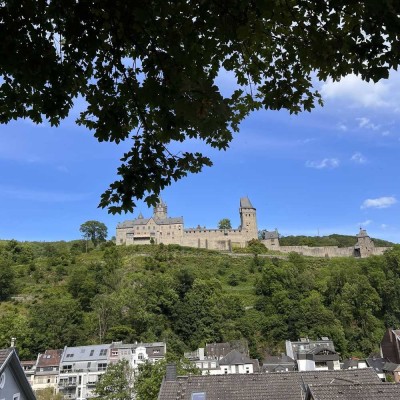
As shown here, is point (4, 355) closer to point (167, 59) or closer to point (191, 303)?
point (167, 59)

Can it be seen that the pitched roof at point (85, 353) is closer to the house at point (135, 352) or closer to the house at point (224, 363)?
the house at point (135, 352)

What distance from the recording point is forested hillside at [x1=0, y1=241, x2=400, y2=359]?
61.3 metres

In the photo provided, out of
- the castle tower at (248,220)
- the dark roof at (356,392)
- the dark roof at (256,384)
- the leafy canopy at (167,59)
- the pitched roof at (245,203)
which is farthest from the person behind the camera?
the pitched roof at (245,203)

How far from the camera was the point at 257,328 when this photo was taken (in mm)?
65875

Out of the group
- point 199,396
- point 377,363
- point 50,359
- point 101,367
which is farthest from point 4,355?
point 377,363

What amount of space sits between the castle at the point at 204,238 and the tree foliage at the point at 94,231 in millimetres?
11311

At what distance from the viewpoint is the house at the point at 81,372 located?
4911 cm

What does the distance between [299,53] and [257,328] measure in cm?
6549

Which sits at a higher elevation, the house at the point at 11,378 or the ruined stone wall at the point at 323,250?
the ruined stone wall at the point at 323,250

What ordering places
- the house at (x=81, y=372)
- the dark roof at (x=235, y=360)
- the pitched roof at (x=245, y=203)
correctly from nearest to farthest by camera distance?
the house at (x=81, y=372) < the dark roof at (x=235, y=360) < the pitched roof at (x=245, y=203)

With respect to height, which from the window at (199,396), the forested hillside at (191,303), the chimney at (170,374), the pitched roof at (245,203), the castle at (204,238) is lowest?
the window at (199,396)

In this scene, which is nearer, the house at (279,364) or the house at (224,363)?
the house at (279,364)

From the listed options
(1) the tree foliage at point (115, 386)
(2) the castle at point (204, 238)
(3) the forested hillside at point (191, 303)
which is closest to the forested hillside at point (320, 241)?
(2) the castle at point (204, 238)

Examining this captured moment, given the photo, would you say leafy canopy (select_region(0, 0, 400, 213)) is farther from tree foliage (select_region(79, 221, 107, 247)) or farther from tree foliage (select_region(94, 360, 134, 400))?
tree foliage (select_region(79, 221, 107, 247))
